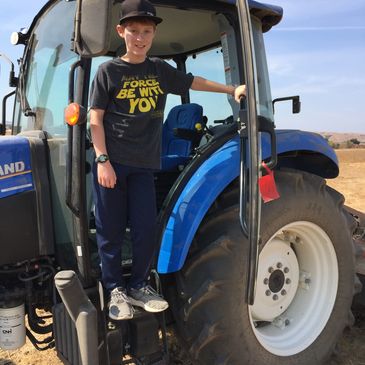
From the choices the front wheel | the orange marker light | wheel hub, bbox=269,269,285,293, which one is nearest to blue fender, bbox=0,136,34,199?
the orange marker light

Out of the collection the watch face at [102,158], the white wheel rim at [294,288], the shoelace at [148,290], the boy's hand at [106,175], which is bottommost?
the white wheel rim at [294,288]

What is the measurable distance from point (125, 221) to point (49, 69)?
43.5 inches

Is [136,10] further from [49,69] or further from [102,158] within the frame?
[49,69]

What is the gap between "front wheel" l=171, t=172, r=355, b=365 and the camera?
248 centimetres

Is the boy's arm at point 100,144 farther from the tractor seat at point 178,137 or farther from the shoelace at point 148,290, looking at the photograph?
the tractor seat at point 178,137

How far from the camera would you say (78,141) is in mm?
2258

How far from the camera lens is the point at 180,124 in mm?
3781

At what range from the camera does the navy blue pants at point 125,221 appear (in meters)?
2.31

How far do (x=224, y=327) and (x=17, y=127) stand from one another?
2.05 meters

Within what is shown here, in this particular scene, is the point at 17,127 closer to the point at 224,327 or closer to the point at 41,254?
the point at 41,254

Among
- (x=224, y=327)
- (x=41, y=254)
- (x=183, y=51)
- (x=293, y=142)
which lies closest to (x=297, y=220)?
(x=293, y=142)

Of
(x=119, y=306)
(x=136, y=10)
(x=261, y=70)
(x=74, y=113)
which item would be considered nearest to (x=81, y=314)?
(x=119, y=306)

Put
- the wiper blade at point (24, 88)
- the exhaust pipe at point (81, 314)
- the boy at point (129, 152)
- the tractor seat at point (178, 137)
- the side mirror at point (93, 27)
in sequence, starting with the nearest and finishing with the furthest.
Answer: the side mirror at point (93, 27) < the exhaust pipe at point (81, 314) < the boy at point (129, 152) < the wiper blade at point (24, 88) < the tractor seat at point (178, 137)

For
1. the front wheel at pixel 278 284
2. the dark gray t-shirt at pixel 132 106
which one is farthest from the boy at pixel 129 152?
the front wheel at pixel 278 284
